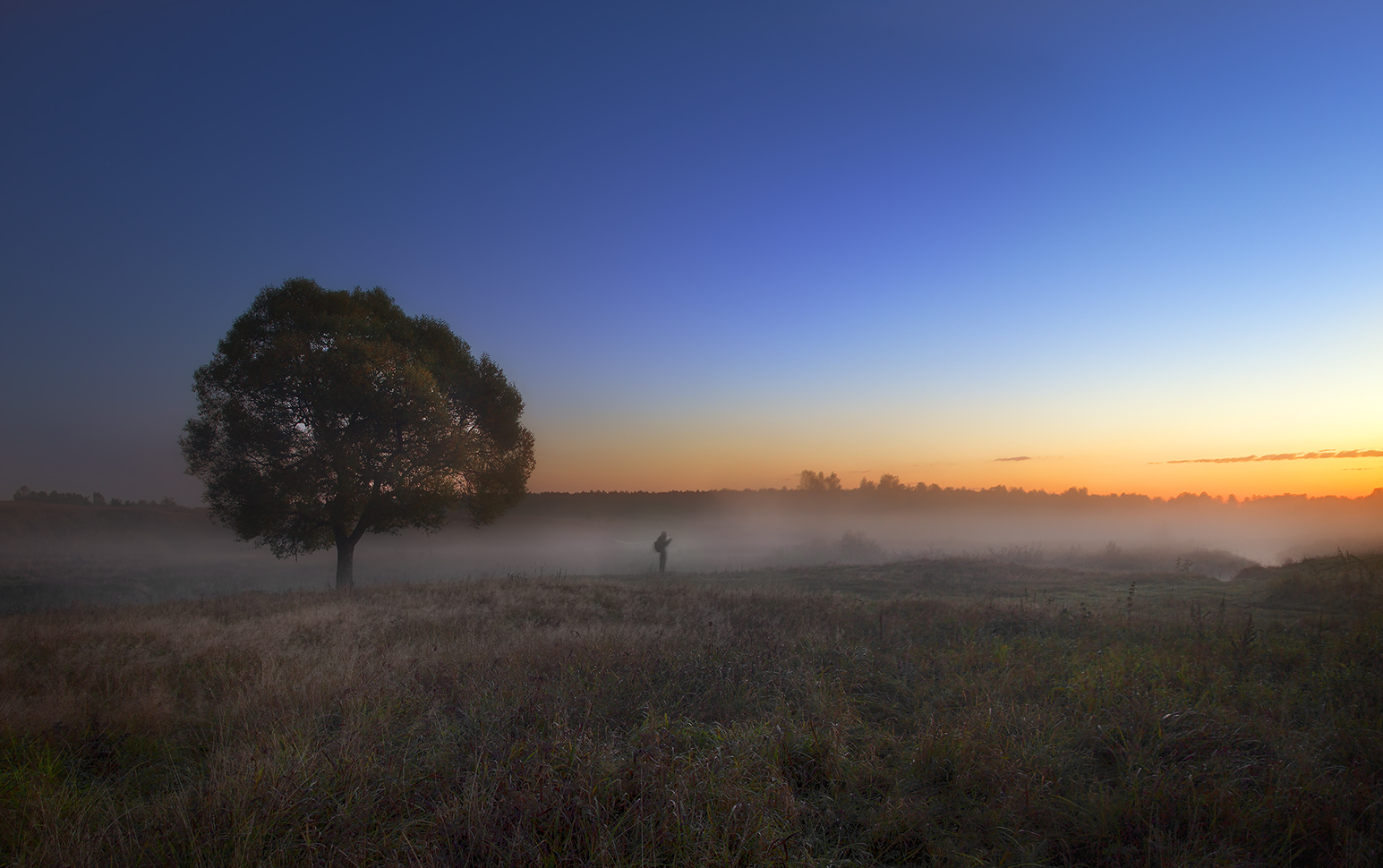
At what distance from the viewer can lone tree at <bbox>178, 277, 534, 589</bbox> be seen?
1638 cm

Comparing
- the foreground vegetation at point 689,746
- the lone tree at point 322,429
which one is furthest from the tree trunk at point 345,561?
the foreground vegetation at point 689,746

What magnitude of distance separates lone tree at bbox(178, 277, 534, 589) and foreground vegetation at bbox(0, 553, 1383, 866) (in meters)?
7.84

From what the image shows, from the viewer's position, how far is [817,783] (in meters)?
4.20

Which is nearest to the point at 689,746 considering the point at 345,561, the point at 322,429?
the point at 322,429

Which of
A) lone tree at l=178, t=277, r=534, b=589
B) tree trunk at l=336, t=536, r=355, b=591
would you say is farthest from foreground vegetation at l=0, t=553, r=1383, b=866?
tree trunk at l=336, t=536, r=355, b=591

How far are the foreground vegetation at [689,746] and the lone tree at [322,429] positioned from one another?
7.84m

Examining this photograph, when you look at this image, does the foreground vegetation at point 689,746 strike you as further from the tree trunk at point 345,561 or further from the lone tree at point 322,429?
the tree trunk at point 345,561

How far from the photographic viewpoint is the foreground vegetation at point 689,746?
10.5 feet

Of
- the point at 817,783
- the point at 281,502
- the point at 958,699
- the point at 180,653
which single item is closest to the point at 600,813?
the point at 817,783

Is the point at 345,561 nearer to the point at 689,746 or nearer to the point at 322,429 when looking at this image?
the point at 322,429

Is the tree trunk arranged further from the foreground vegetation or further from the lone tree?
the foreground vegetation

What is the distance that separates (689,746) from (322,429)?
1689cm

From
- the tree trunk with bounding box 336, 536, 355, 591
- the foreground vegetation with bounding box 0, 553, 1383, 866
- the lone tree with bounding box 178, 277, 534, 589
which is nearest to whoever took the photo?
the foreground vegetation with bounding box 0, 553, 1383, 866

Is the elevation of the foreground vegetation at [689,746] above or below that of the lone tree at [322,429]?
below
